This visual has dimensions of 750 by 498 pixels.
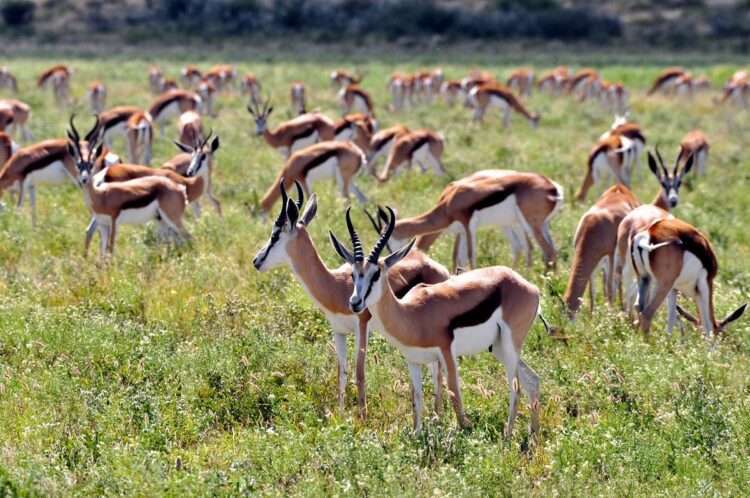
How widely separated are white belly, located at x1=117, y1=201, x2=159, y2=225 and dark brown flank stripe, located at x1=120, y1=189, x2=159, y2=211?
29 millimetres

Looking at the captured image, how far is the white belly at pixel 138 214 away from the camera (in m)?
10.1

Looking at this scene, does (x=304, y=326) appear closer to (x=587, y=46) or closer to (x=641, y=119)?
(x=641, y=119)

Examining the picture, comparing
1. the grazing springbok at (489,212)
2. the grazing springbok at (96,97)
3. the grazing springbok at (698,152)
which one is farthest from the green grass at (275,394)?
the grazing springbok at (96,97)

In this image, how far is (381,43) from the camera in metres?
56.3

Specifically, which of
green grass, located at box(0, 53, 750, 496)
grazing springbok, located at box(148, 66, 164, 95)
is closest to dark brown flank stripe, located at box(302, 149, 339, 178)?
green grass, located at box(0, 53, 750, 496)

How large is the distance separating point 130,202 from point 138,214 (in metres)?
0.14

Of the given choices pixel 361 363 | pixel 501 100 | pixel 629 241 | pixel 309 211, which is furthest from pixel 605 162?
pixel 501 100

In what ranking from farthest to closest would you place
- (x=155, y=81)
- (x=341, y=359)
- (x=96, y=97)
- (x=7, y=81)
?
(x=155, y=81) → (x=7, y=81) → (x=96, y=97) → (x=341, y=359)

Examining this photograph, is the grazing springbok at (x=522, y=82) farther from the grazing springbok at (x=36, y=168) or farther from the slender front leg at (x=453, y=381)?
the slender front leg at (x=453, y=381)

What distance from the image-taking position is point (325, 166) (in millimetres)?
12562

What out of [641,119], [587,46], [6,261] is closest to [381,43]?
[587,46]

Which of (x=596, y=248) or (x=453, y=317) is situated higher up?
(x=453, y=317)

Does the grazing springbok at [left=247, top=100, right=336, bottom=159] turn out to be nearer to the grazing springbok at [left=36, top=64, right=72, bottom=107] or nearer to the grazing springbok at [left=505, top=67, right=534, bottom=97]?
the grazing springbok at [left=36, top=64, right=72, bottom=107]

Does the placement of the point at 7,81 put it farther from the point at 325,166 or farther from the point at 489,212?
the point at 489,212
